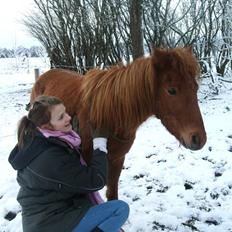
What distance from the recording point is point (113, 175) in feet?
12.0

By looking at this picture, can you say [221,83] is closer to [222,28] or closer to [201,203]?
[222,28]

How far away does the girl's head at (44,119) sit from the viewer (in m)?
2.40

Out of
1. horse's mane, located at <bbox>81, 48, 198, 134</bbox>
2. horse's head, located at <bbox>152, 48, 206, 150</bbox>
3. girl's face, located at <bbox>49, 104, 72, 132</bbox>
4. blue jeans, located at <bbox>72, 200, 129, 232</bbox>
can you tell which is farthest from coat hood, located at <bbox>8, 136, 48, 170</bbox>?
horse's head, located at <bbox>152, 48, 206, 150</bbox>

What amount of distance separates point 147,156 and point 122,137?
93.8 inches

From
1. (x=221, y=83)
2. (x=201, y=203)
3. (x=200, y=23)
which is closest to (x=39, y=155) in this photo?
(x=201, y=203)

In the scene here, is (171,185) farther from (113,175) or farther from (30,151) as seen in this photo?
(30,151)

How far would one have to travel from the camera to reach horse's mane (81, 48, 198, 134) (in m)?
2.73

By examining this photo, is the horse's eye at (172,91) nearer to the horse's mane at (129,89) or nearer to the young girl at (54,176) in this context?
the horse's mane at (129,89)

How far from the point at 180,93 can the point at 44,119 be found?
0.95m

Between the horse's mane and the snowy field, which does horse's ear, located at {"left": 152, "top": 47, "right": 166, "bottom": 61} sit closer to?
the horse's mane

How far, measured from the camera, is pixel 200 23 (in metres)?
10.9

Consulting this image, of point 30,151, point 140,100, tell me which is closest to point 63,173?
point 30,151

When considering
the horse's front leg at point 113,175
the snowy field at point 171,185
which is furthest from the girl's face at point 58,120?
the snowy field at point 171,185

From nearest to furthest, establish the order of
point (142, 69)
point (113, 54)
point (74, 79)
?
point (142, 69) < point (74, 79) < point (113, 54)
